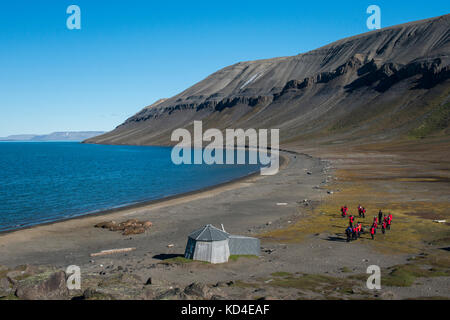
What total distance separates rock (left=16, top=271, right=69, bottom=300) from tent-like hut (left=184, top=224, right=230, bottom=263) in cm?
813

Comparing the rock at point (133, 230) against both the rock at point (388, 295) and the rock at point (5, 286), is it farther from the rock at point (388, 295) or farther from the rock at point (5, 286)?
the rock at point (388, 295)

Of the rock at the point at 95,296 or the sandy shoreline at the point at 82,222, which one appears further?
the sandy shoreline at the point at 82,222

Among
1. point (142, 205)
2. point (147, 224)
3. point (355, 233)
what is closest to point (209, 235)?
point (355, 233)

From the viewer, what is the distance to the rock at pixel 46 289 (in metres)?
17.3

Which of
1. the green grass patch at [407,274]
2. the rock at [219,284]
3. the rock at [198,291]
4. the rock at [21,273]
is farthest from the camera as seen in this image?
the rock at [21,273]

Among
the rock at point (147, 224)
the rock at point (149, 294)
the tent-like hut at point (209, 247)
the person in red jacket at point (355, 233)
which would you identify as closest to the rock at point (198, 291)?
the rock at point (149, 294)

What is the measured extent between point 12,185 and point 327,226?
193ft

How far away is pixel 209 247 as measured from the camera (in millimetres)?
23797

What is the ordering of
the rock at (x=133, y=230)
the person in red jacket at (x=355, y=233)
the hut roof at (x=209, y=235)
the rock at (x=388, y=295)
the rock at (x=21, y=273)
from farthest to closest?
the rock at (x=133, y=230)
the person in red jacket at (x=355, y=233)
the hut roof at (x=209, y=235)
the rock at (x=21, y=273)
the rock at (x=388, y=295)

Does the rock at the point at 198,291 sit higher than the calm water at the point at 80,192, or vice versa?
the rock at the point at 198,291

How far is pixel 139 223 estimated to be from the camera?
36.3 m

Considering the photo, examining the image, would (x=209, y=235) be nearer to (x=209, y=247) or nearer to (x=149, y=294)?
(x=209, y=247)

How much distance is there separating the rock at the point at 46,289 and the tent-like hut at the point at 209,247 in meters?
8.13

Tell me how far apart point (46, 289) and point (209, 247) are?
30.7 ft
